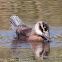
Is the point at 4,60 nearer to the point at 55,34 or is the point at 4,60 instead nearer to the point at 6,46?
the point at 6,46

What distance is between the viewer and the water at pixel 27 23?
841 centimetres

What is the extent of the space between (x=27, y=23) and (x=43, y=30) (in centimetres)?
264

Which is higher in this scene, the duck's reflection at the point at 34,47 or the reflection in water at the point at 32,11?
the reflection in water at the point at 32,11

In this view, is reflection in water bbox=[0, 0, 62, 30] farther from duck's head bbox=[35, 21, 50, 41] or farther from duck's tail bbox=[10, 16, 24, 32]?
duck's head bbox=[35, 21, 50, 41]

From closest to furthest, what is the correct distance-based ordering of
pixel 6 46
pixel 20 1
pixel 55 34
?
pixel 6 46 < pixel 55 34 < pixel 20 1

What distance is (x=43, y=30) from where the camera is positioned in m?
10.2

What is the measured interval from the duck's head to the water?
0.29m

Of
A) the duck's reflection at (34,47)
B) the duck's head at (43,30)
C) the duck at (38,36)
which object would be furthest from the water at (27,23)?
the duck's head at (43,30)

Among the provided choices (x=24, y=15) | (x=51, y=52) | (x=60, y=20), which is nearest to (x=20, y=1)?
(x=24, y=15)

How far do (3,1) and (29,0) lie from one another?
1495mm

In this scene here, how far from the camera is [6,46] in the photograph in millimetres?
9570

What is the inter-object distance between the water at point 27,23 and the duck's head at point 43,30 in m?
0.29

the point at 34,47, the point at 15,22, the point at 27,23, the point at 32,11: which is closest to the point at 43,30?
the point at 34,47

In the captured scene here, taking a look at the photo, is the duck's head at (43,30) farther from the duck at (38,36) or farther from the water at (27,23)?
the water at (27,23)
